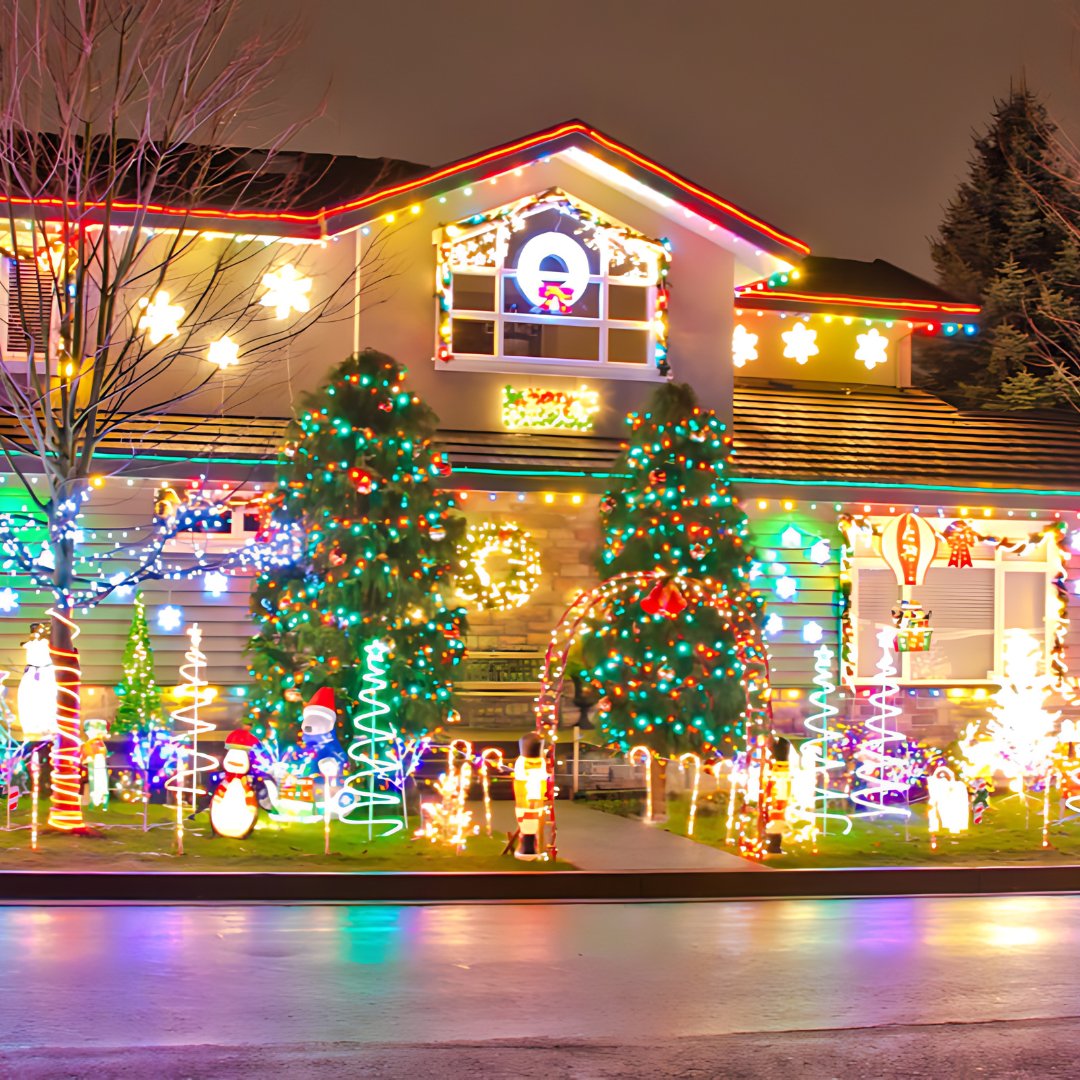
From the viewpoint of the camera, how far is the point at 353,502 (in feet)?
50.2

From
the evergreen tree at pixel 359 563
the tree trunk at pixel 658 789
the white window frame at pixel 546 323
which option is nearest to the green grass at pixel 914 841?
the tree trunk at pixel 658 789

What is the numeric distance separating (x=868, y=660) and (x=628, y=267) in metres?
6.20

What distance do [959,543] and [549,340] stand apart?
20.9 ft

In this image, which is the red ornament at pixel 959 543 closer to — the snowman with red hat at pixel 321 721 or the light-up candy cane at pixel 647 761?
the light-up candy cane at pixel 647 761

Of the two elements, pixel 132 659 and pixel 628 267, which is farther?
pixel 628 267

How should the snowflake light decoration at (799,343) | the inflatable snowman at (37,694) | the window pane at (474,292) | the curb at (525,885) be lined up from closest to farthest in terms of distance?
1. the curb at (525,885)
2. the inflatable snowman at (37,694)
3. the window pane at (474,292)
4. the snowflake light decoration at (799,343)

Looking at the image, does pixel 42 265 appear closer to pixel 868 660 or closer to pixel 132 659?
pixel 132 659

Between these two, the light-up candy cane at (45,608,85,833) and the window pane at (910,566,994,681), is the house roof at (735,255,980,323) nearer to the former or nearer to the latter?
the window pane at (910,566,994,681)

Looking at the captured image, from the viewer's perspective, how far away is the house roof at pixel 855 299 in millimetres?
22203

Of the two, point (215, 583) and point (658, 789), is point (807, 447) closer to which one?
point (658, 789)

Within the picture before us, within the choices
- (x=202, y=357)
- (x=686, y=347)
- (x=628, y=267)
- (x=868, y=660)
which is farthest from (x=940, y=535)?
(x=202, y=357)

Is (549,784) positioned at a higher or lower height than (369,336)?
lower

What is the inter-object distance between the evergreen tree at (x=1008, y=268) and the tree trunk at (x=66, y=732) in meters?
19.4

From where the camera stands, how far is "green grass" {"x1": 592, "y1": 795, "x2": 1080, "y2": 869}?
13.6 meters
